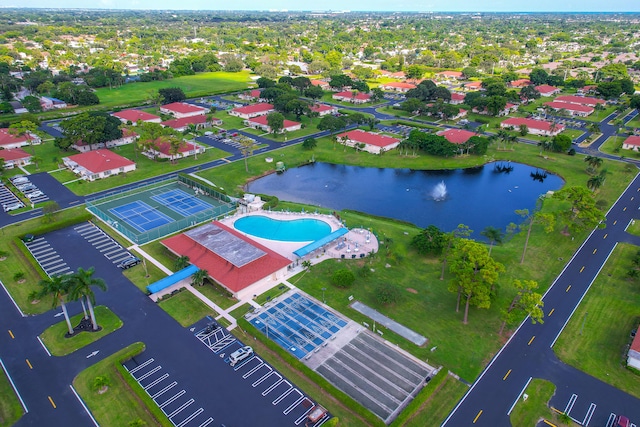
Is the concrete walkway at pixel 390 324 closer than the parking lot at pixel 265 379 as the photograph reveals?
No

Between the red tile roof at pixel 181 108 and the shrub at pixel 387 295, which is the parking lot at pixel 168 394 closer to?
the shrub at pixel 387 295

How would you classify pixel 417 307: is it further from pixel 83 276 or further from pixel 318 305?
pixel 83 276

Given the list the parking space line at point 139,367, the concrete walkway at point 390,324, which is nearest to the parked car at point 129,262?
the parking space line at point 139,367

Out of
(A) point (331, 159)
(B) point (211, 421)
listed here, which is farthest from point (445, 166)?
(B) point (211, 421)

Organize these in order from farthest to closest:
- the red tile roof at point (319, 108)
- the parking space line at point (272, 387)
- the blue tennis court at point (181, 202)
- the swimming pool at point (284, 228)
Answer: the red tile roof at point (319, 108) < the blue tennis court at point (181, 202) < the swimming pool at point (284, 228) < the parking space line at point (272, 387)

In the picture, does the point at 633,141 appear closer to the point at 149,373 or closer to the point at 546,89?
the point at 546,89

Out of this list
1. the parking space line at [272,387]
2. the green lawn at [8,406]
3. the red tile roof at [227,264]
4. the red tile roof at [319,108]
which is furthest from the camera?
the red tile roof at [319,108]
